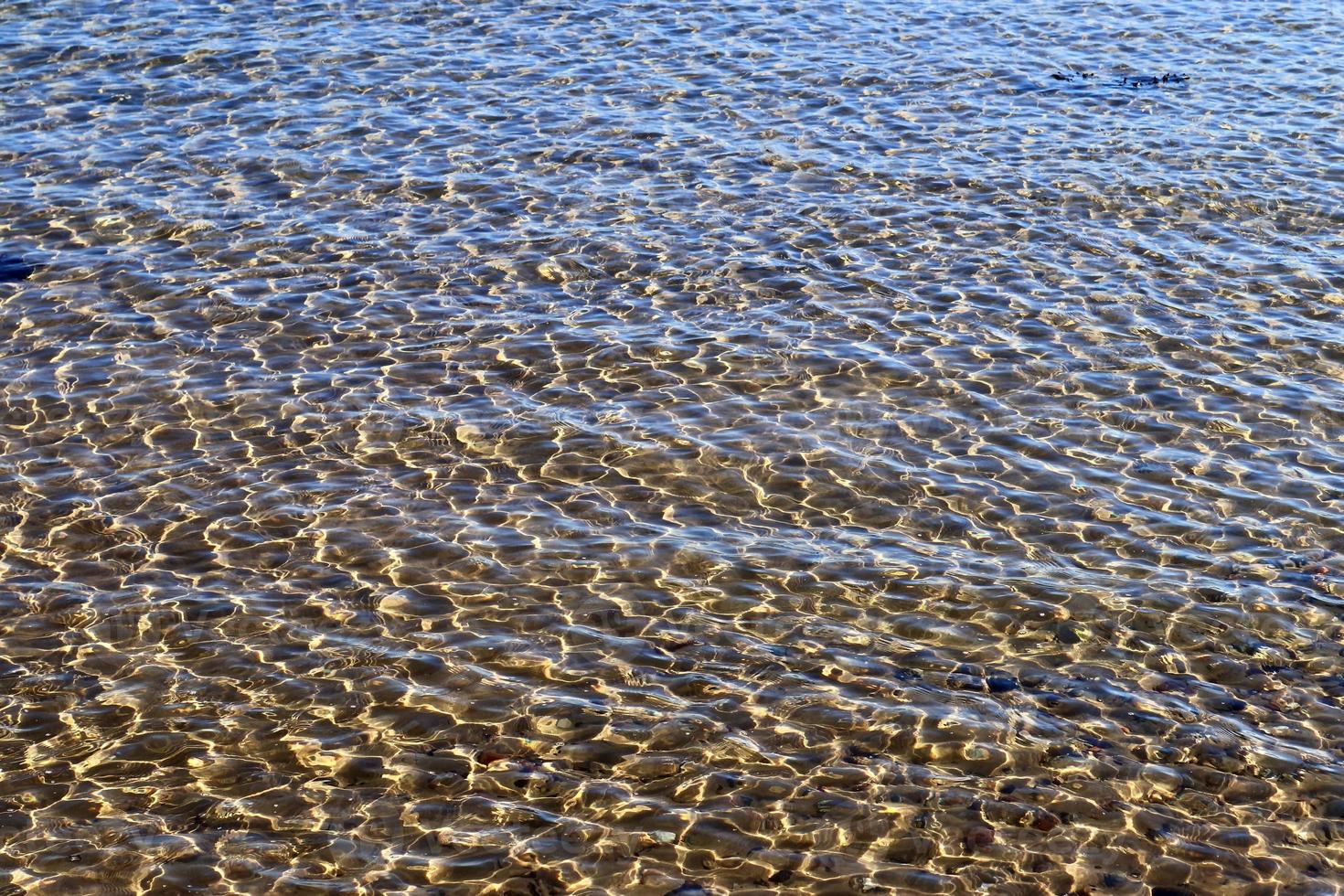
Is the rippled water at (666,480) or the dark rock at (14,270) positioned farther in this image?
the dark rock at (14,270)

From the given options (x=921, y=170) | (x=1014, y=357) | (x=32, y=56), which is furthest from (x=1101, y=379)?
(x=32, y=56)

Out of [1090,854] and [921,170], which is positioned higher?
[921,170]

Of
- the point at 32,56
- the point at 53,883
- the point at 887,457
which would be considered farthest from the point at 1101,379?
the point at 32,56

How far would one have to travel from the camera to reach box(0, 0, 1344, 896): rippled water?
23.6 feet

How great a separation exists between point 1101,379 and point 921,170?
4.54 m

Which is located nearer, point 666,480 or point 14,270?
point 666,480

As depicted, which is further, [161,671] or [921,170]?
[921,170]

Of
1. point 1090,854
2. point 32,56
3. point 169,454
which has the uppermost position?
point 32,56

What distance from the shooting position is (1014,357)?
11.7 meters

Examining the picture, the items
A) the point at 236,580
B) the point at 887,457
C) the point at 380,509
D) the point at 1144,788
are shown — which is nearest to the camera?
the point at 1144,788

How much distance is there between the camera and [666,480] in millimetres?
10094

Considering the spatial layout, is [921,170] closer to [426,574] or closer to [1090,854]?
[426,574]

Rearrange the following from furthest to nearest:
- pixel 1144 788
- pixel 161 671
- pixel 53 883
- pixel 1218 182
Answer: pixel 1218 182, pixel 161 671, pixel 1144 788, pixel 53 883

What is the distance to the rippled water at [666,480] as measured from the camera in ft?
23.6
